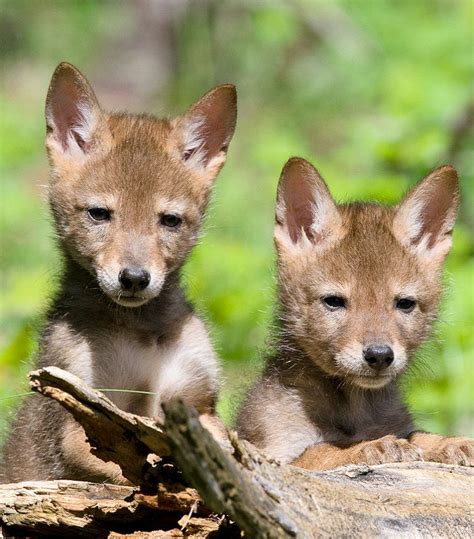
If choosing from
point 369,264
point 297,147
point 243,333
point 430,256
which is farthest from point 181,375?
point 297,147

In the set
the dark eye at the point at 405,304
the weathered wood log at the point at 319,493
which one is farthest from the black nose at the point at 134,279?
the weathered wood log at the point at 319,493

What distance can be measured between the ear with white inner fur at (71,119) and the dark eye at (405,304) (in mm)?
1768

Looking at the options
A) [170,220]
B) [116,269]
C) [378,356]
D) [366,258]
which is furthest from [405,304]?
[116,269]

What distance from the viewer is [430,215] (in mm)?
5520

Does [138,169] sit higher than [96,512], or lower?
higher

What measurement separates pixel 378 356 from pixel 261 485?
1.46 meters

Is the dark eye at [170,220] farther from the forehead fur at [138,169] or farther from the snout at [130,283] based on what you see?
the snout at [130,283]

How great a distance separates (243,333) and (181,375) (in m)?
2.85

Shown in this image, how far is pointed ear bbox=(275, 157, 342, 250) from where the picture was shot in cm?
538

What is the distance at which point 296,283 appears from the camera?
17.5 ft

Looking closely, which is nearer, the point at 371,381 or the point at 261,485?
the point at 261,485

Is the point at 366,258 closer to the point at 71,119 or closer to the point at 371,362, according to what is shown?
the point at 371,362

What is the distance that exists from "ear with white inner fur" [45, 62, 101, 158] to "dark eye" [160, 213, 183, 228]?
0.60 m

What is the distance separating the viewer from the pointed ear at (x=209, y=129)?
567cm
